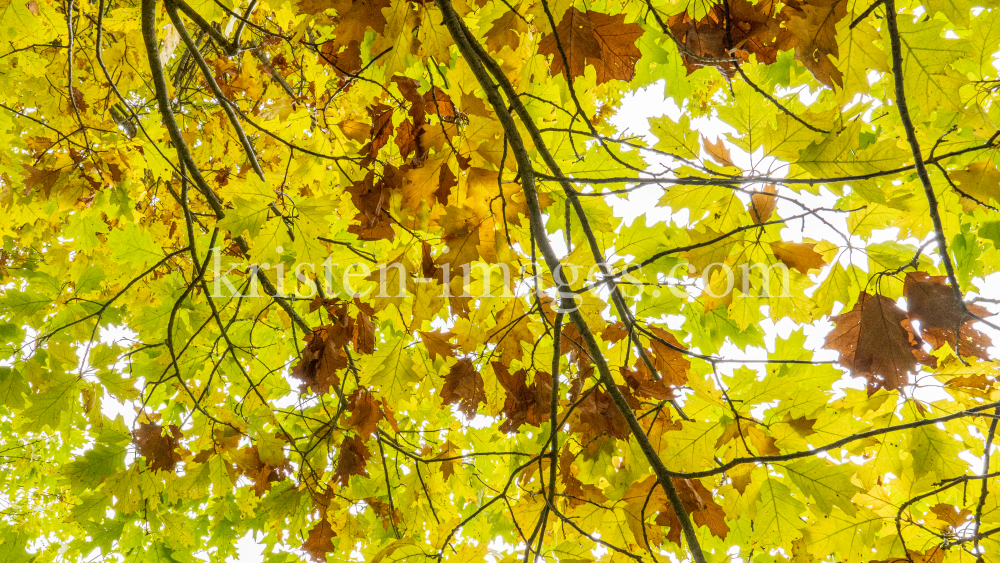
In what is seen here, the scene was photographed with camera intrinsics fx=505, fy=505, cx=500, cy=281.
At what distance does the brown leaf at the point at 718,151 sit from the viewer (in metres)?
1.45

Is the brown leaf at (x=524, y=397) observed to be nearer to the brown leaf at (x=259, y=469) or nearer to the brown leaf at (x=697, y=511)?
the brown leaf at (x=697, y=511)

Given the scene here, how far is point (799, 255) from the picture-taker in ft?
4.64

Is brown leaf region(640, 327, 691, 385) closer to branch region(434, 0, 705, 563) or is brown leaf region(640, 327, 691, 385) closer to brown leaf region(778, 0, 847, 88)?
branch region(434, 0, 705, 563)

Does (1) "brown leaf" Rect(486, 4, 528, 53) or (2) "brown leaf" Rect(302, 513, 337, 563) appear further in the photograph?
(2) "brown leaf" Rect(302, 513, 337, 563)

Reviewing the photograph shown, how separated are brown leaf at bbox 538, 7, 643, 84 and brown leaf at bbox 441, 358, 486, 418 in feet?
2.75

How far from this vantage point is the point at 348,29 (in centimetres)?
135

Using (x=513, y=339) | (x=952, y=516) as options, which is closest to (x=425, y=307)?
(x=513, y=339)

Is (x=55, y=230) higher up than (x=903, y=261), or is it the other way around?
(x=55, y=230)

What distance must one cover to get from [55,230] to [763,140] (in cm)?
537

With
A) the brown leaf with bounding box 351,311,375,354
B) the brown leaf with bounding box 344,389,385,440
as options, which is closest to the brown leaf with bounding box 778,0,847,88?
the brown leaf with bounding box 351,311,375,354

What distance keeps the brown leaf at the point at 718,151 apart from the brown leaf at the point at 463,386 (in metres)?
0.93

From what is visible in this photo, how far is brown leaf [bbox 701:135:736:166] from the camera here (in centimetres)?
145

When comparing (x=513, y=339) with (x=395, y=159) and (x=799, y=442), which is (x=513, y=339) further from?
(x=395, y=159)

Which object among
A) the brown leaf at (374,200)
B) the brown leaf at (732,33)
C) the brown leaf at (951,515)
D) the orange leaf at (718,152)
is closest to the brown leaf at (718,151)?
the orange leaf at (718,152)
